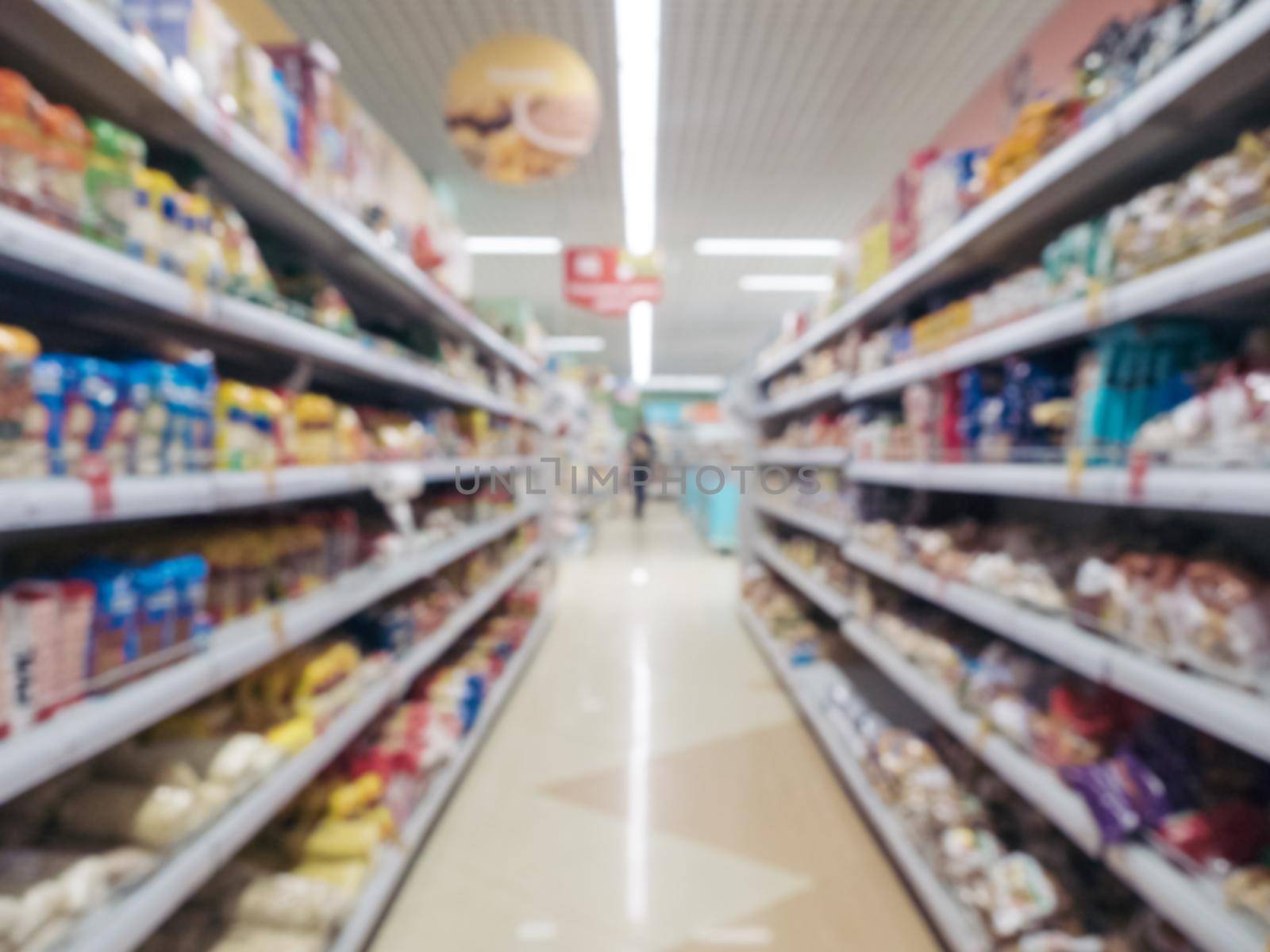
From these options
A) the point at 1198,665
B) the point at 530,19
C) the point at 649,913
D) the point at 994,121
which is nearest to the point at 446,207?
the point at 530,19

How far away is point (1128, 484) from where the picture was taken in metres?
1.21

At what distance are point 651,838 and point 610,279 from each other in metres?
4.99

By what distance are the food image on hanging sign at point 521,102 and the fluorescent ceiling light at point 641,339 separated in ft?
13.6

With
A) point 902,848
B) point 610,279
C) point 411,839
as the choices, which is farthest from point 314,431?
point 610,279

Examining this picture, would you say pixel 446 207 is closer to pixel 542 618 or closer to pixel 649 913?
pixel 542 618

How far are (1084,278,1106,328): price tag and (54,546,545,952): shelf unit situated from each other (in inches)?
76.3

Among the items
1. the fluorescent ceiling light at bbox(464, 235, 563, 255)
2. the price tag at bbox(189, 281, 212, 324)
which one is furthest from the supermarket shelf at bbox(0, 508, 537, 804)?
the fluorescent ceiling light at bbox(464, 235, 563, 255)

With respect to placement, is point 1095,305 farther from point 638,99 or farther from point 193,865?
point 638,99

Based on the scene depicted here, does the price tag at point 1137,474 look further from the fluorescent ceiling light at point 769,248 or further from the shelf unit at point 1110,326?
the fluorescent ceiling light at point 769,248

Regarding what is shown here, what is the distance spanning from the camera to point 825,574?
3.41 meters

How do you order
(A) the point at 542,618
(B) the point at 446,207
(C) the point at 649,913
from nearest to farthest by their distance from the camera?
(C) the point at 649,913 → (A) the point at 542,618 → (B) the point at 446,207

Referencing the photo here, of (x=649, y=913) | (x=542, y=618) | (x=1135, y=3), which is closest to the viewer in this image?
(x=649, y=913)

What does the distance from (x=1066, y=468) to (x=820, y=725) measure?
1.82 m

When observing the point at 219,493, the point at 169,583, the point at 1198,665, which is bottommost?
the point at 1198,665
